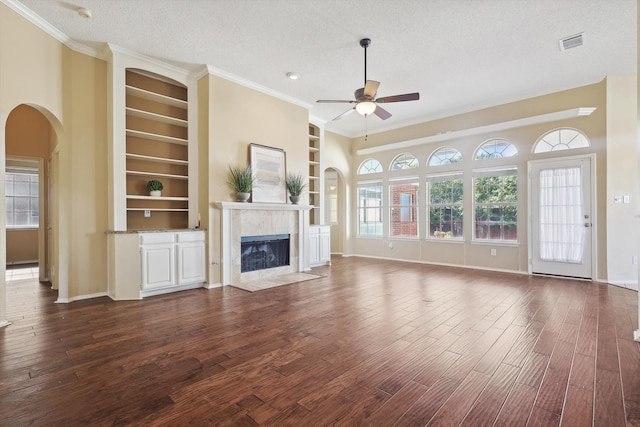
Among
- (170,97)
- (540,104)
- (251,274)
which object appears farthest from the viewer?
(540,104)

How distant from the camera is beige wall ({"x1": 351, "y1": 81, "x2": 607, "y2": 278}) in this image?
16.8ft

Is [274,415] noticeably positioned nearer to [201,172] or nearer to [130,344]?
[130,344]

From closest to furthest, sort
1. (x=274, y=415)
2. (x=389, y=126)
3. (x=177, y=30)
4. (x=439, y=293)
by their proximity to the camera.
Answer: (x=274, y=415)
(x=177, y=30)
(x=439, y=293)
(x=389, y=126)

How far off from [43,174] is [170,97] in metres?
2.68

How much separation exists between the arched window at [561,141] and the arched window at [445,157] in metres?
1.43

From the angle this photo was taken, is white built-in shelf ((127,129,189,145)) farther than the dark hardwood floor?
Yes

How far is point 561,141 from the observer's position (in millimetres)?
5504

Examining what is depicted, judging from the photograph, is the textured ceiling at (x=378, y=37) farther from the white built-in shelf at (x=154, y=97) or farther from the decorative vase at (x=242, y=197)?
the decorative vase at (x=242, y=197)

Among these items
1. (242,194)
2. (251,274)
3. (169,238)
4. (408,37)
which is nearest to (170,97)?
(242,194)

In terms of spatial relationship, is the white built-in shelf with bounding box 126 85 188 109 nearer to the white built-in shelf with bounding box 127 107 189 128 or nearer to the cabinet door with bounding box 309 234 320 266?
the white built-in shelf with bounding box 127 107 189 128

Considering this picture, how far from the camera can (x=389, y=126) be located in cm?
776

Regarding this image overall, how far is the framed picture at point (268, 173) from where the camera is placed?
538cm

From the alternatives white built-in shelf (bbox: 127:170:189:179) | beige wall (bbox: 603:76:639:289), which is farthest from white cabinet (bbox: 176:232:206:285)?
beige wall (bbox: 603:76:639:289)

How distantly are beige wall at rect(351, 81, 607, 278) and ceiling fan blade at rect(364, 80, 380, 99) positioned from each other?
367 cm
